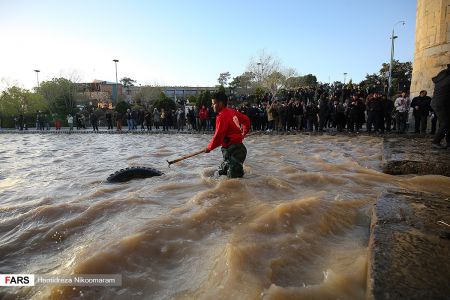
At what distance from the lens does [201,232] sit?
11.2 ft

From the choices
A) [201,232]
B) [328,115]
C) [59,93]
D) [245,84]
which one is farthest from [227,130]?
[245,84]

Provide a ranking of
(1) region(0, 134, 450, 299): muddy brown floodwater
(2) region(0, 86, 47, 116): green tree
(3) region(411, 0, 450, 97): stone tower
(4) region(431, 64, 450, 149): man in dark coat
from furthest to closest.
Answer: (2) region(0, 86, 47, 116): green tree < (3) region(411, 0, 450, 97): stone tower < (4) region(431, 64, 450, 149): man in dark coat < (1) region(0, 134, 450, 299): muddy brown floodwater

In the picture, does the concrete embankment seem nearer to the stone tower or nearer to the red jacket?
the red jacket

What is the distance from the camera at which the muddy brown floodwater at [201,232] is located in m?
2.38

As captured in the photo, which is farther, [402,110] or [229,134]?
[402,110]

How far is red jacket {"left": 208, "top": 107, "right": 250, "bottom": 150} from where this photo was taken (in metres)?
5.32

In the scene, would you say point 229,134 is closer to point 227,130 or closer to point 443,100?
point 227,130

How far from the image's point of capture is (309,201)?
4.13 meters

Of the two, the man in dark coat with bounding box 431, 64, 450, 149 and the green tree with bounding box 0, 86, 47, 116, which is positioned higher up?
the green tree with bounding box 0, 86, 47, 116

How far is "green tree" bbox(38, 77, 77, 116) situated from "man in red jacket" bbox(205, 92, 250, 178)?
144ft

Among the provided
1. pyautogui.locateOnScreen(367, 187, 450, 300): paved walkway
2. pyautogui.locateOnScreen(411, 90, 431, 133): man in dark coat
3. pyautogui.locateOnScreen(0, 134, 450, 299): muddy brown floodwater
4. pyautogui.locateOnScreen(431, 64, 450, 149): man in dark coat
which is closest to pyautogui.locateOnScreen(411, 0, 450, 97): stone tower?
pyautogui.locateOnScreen(411, 90, 431, 133): man in dark coat

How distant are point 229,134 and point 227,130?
78mm

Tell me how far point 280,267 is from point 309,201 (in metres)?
1.71

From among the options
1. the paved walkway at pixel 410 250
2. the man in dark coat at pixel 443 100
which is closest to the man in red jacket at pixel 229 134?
the paved walkway at pixel 410 250
